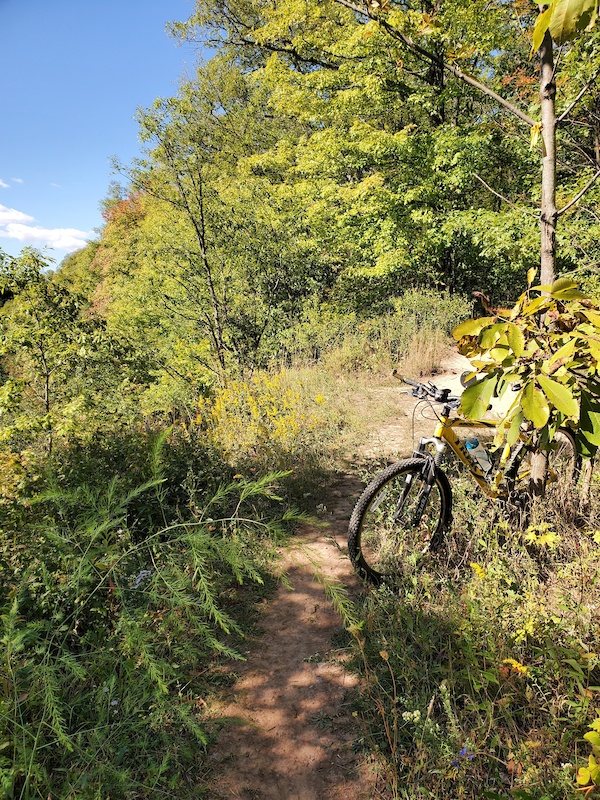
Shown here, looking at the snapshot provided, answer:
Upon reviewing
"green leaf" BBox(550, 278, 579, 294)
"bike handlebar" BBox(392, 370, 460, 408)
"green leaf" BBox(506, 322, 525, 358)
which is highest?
"green leaf" BBox(550, 278, 579, 294)

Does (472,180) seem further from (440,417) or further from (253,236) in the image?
(440,417)

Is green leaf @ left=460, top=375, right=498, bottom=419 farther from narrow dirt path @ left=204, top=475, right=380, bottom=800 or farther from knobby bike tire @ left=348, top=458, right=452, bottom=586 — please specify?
knobby bike tire @ left=348, top=458, right=452, bottom=586

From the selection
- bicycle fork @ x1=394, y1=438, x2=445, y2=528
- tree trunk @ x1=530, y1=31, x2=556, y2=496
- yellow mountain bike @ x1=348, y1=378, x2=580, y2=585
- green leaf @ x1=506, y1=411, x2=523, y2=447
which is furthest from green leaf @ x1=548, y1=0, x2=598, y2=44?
bicycle fork @ x1=394, y1=438, x2=445, y2=528

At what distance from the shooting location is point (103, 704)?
1.90m

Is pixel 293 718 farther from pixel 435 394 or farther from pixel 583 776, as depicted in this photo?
pixel 435 394

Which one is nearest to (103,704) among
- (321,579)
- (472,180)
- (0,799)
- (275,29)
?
(0,799)

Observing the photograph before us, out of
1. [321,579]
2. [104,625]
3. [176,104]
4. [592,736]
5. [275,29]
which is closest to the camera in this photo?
[592,736]

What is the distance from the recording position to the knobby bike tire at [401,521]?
2.77m

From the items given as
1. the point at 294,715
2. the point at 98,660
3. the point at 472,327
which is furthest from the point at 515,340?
the point at 98,660

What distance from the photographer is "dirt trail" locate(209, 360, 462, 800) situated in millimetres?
1869

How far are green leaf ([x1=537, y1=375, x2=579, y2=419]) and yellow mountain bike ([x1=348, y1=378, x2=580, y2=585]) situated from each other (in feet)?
4.65

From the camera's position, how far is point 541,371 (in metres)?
1.44

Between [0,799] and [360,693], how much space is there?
1.55 meters

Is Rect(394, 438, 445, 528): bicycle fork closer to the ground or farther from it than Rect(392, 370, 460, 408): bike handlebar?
closer to the ground
